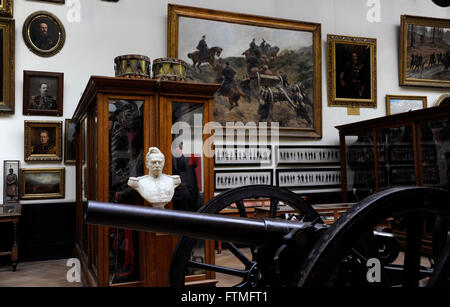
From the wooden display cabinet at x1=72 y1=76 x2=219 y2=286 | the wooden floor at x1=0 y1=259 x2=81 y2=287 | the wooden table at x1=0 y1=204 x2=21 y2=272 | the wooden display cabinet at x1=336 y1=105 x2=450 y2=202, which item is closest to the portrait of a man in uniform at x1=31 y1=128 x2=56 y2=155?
the wooden table at x1=0 y1=204 x2=21 y2=272

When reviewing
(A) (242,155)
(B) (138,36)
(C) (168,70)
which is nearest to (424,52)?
(A) (242,155)

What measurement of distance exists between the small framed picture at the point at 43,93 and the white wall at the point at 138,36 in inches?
4.1

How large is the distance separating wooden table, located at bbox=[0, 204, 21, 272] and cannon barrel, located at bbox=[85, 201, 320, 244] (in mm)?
5085

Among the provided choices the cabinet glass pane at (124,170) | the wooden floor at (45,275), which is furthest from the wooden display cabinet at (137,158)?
the wooden floor at (45,275)

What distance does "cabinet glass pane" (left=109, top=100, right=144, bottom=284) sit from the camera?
420cm

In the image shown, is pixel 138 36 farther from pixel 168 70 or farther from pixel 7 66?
pixel 168 70

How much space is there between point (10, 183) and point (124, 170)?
347 centimetres

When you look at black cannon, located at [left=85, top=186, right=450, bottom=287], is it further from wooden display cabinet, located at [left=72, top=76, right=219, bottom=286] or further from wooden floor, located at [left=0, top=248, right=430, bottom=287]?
wooden floor, located at [left=0, top=248, right=430, bottom=287]

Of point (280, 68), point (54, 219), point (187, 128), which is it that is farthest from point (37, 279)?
point (280, 68)

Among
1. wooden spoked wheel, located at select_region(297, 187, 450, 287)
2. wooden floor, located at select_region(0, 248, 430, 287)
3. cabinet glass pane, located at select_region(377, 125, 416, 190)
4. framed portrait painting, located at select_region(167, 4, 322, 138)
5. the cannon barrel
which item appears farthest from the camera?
framed portrait painting, located at select_region(167, 4, 322, 138)

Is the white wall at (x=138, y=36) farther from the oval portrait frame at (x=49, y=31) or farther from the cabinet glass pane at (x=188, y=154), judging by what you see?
the cabinet glass pane at (x=188, y=154)
